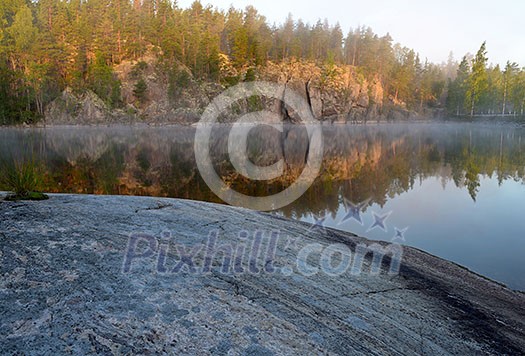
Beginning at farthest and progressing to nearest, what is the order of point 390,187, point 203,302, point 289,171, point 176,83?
point 176,83
point 289,171
point 390,187
point 203,302

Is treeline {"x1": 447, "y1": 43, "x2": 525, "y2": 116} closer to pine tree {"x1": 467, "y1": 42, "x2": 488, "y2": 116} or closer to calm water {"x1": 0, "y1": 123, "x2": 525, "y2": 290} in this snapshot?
pine tree {"x1": 467, "y1": 42, "x2": 488, "y2": 116}

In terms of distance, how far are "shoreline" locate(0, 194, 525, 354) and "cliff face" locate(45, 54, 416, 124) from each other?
79.2 m

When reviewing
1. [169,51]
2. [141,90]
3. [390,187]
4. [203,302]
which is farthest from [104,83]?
[203,302]

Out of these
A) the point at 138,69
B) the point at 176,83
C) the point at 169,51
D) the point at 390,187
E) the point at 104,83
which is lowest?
the point at 390,187

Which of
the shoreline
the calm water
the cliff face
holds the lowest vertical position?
the calm water

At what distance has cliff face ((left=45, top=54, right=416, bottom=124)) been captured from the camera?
262 feet

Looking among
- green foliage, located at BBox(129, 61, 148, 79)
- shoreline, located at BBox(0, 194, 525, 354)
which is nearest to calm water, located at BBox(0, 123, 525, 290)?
shoreline, located at BBox(0, 194, 525, 354)

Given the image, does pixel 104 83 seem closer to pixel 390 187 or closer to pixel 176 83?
pixel 176 83

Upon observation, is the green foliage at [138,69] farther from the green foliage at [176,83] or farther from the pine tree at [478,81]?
the pine tree at [478,81]

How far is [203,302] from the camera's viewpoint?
5.42 metres

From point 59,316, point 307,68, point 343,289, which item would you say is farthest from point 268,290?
point 307,68

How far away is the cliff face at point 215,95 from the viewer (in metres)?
80.0

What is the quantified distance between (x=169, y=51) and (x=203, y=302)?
98030 mm

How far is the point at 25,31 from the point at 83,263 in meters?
90.9
